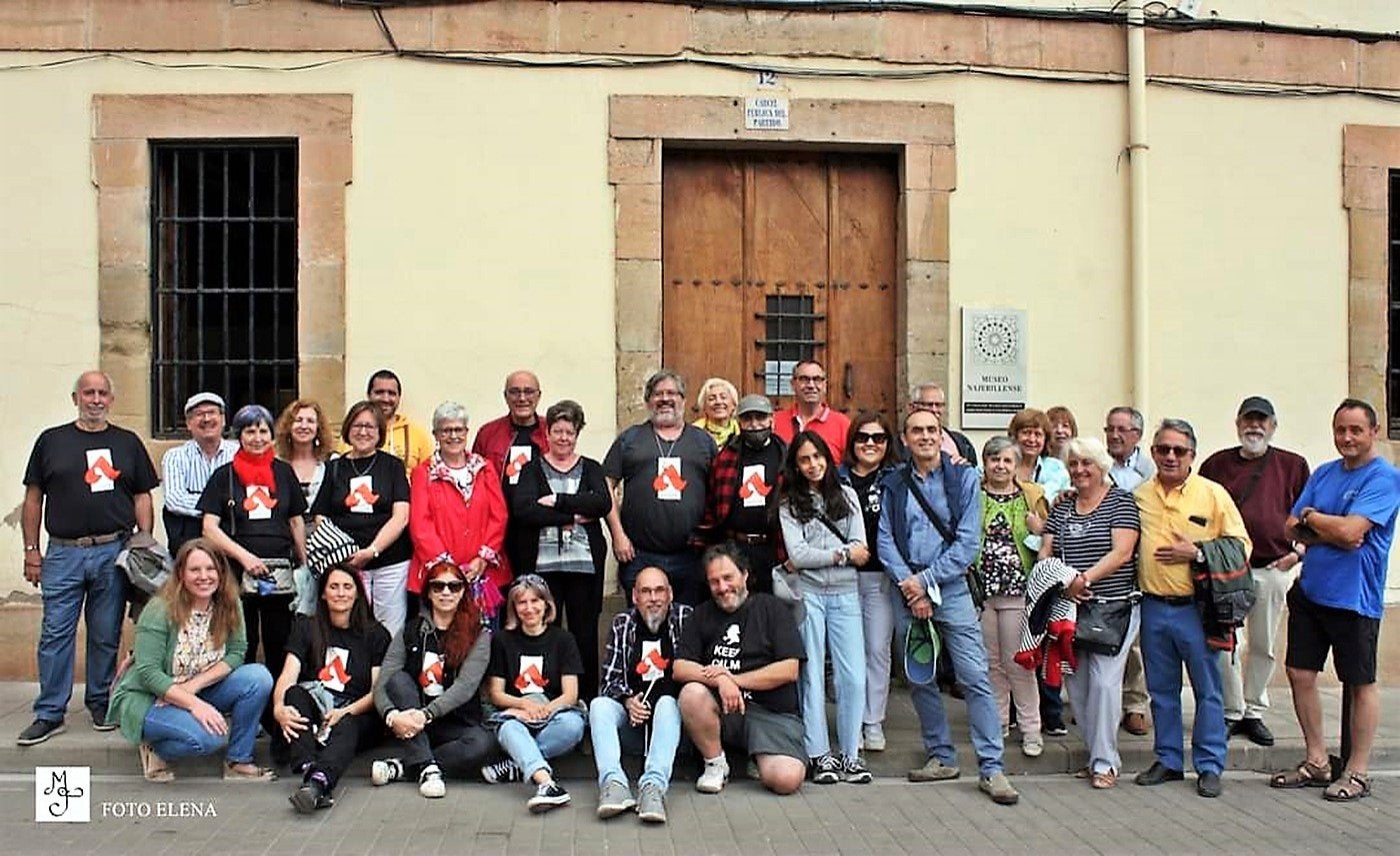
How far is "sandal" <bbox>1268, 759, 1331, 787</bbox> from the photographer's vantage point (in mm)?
6527

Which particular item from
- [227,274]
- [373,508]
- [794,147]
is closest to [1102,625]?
[373,508]

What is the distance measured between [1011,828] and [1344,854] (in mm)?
1286

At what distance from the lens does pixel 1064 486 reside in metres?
7.32

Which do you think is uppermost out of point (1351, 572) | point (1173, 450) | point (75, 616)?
point (1173, 450)

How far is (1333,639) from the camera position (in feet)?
21.0

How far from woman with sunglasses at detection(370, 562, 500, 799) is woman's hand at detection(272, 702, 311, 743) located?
349 mm

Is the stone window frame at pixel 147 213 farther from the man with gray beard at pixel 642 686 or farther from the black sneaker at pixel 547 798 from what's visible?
the black sneaker at pixel 547 798

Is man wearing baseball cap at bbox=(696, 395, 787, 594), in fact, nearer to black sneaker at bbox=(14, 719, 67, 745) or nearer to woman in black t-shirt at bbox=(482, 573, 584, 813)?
woman in black t-shirt at bbox=(482, 573, 584, 813)

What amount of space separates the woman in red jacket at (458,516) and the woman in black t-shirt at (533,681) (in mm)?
344

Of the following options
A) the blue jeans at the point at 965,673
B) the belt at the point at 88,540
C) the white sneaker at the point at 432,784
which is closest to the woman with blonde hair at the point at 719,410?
the blue jeans at the point at 965,673

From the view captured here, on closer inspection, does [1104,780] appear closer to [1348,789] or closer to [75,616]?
[1348,789]

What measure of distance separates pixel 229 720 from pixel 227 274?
3.21 m

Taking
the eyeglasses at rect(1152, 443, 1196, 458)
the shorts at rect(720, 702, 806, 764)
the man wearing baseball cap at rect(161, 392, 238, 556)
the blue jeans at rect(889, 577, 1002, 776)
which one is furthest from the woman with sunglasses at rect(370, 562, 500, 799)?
the eyeglasses at rect(1152, 443, 1196, 458)

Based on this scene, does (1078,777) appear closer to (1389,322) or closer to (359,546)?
(359,546)
